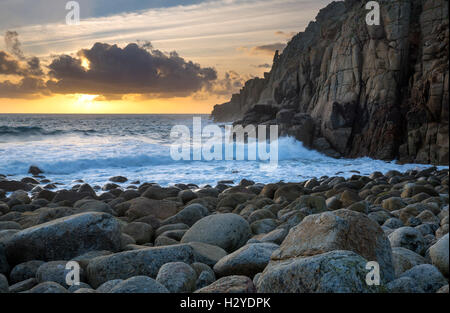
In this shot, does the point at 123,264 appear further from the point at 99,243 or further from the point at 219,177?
the point at 219,177

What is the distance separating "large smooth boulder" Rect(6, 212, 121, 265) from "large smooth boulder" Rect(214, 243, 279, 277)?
5.66 feet

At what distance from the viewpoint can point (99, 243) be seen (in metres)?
4.67

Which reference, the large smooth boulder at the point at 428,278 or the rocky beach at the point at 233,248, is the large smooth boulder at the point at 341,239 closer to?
the rocky beach at the point at 233,248

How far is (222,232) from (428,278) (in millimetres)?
2931

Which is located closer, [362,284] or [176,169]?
[362,284]

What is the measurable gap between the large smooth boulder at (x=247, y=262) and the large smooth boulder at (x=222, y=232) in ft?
4.04

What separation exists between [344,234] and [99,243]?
10.2ft

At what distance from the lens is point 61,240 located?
4535 millimetres

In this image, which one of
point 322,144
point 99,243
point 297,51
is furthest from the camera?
point 297,51

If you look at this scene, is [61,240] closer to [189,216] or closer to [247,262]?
[247,262]

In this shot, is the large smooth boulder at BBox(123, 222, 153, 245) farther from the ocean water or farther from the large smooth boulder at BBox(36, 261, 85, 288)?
the ocean water

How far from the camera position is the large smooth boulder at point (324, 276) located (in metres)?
2.13

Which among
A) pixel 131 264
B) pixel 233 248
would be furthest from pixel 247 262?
pixel 233 248
